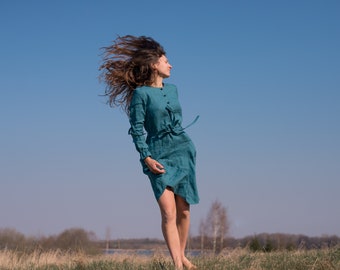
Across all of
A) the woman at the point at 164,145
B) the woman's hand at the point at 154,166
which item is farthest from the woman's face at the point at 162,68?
the woman's hand at the point at 154,166

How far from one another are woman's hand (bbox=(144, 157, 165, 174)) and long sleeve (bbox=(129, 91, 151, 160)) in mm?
52

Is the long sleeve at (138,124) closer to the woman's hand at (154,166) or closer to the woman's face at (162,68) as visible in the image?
the woman's hand at (154,166)

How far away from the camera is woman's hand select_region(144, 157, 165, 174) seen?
16.4ft

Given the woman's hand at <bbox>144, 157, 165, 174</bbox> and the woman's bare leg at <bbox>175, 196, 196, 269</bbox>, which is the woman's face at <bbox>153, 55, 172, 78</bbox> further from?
the woman's bare leg at <bbox>175, 196, 196, 269</bbox>

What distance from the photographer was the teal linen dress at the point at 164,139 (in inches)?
201

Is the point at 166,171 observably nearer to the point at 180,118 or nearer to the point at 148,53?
the point at 180,118

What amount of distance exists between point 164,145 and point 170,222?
2.53ft

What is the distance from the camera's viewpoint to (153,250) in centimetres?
759

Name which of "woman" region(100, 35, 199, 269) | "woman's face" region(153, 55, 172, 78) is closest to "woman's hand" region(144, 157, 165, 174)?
"woman" region(100, 35, 199, 269)

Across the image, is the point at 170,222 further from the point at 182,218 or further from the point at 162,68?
the point at 162,68

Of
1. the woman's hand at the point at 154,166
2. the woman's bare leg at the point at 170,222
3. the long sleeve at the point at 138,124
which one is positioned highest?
the long sleeve at the point at 138,124

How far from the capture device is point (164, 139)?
5203 mm

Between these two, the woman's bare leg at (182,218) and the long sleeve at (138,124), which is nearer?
the long sleeve at (138,124)

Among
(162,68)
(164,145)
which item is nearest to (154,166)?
(164,145)
